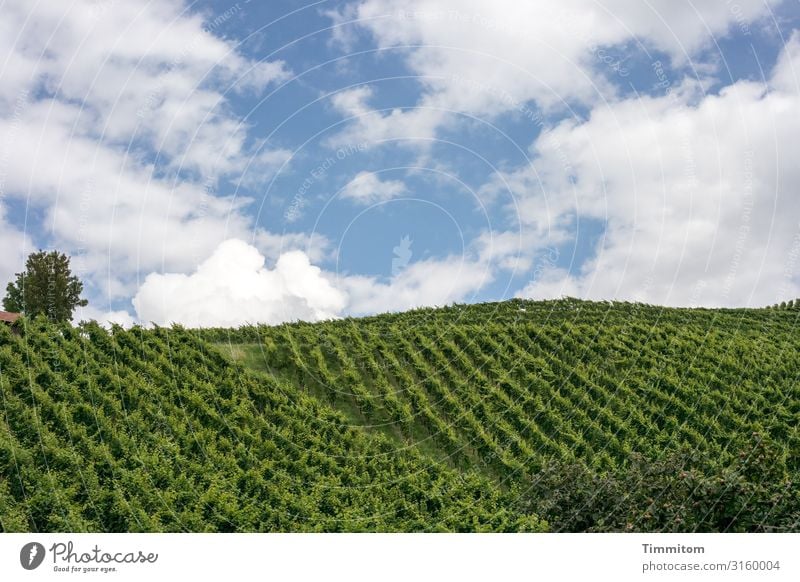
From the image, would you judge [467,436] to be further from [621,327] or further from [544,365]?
[621,327]

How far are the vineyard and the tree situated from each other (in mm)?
23947

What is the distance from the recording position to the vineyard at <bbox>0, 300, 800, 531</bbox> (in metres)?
10.4

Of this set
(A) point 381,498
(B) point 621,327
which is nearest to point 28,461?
(A) point 381,498

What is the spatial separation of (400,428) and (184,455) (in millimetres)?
5424

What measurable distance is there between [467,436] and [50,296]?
31774mm

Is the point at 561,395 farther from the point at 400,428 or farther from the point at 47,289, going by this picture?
the point at 47,289

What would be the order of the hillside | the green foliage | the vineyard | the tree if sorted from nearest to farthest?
the vineyard < the hillside < the green foliage < the tree

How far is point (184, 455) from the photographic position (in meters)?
12.9
